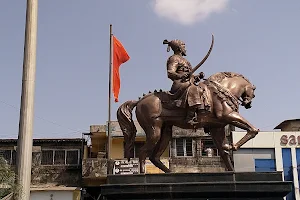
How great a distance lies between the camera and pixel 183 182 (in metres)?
7.74

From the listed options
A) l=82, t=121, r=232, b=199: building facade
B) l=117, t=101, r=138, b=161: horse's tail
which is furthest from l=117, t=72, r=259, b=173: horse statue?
l=82, t=121, r=232, b=199: building facade

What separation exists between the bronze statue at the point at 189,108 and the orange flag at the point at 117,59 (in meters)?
9.21

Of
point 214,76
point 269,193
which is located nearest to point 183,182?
point 269,193

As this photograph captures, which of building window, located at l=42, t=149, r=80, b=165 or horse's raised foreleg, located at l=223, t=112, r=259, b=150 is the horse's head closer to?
horse's raised foreleg, located at l=223, t=112, r=259, b=150

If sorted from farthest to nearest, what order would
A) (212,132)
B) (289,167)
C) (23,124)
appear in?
(289,167), (23,124), (212,132)

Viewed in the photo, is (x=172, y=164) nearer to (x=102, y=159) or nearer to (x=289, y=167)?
(x=102, y=159)

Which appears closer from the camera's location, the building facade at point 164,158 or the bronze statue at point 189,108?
the bronze statue at point 189,108

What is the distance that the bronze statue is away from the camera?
8.41 metres

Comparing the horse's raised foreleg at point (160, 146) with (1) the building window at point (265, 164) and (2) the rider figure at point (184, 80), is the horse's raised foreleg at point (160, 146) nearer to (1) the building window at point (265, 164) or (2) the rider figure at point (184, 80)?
(2) the rider figure at point (184, 80)

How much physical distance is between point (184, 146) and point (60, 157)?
712 centimetres

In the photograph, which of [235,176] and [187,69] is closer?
[235,176]

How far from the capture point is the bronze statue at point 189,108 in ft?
27.6

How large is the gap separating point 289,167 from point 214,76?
1525cm

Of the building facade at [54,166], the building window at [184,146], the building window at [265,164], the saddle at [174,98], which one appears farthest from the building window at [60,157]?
the saddle at [174,98]
